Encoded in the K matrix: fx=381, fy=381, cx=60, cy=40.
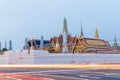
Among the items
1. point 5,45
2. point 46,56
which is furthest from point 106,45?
point 5,45

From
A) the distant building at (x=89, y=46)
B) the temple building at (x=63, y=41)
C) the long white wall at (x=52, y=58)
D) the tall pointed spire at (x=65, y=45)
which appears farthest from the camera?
the temple building at (x=63, y=41)

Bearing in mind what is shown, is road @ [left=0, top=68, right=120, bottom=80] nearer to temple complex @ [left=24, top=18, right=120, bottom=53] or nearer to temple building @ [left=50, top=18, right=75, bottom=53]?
temple complex @ [left=24, top=18, right=120, bottom=53]

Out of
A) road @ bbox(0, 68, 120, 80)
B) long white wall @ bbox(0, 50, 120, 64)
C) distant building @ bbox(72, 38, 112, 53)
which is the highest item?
distant building @ bbox(72, 38, 112, 53)

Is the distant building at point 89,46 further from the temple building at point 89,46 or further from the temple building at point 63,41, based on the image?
the temple building at point 63,41

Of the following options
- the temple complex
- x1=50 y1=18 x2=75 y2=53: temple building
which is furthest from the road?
x1=50 y1=18 x2=75 y2=53: temple building

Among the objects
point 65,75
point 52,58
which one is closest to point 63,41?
point 52,58

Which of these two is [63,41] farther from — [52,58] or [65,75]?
[65,75]

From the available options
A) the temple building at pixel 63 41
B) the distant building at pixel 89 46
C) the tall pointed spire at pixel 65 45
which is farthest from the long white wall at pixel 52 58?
the temple building at pixel 63 41

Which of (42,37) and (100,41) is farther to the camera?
(42,37)

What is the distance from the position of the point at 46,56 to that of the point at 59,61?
266 centimetres

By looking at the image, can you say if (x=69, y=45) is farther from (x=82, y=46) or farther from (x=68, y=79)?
(x=68, y=79)

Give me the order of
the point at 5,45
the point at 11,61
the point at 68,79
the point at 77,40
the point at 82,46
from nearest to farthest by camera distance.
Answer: the point at 68,79 → the point at 11,61 → the point at 82,46 → the point at 77,40 → the point at 5,45

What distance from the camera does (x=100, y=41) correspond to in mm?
107938

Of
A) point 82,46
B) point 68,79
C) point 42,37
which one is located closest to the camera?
point 68,79
